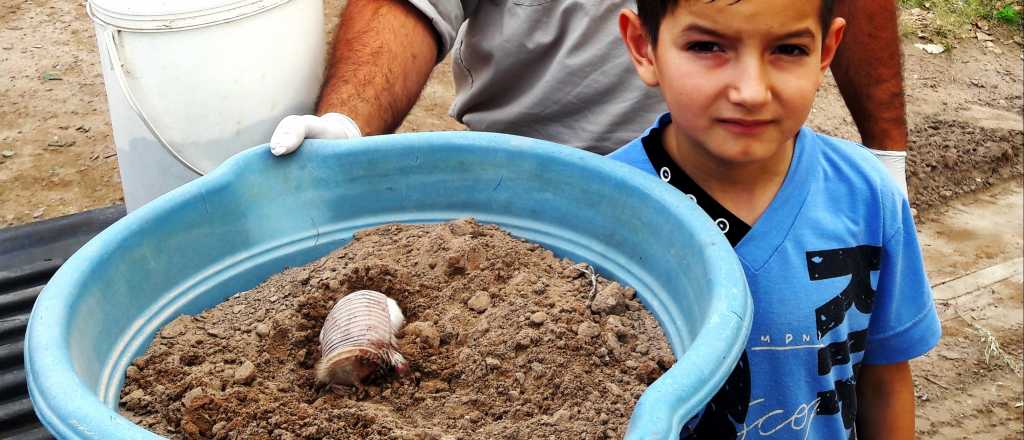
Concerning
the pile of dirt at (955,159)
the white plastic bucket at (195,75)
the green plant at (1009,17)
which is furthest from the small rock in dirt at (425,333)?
the green plant at (1009,17)

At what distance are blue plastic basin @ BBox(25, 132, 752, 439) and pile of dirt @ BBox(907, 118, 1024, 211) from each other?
2361 millimetres

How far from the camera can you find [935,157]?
136 inches

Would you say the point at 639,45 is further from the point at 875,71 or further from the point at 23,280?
the point at 23,280

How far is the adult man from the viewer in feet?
6.07

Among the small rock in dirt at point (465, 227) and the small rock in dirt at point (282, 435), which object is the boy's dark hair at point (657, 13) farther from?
the small rock in dirt at point (282, 435)

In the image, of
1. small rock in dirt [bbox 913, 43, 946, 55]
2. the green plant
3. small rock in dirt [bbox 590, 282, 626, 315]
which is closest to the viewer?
small rock in dirt [bbox 590, 282, 626, 315]

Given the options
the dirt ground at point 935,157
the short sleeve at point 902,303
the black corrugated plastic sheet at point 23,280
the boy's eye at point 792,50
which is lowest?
the dirt ground at point 935,157

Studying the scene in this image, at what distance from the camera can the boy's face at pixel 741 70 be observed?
1.22 metres

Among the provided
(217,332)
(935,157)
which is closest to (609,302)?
(217,332)

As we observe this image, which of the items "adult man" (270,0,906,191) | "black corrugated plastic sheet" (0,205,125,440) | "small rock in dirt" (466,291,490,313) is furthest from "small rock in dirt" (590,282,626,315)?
"black corrugated plastic sheet" (0,205,125,440)

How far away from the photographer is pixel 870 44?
6.62 feet

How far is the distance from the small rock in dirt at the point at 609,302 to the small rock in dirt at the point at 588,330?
0.13ft

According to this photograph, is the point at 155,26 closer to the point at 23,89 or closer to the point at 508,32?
the point at 508,32

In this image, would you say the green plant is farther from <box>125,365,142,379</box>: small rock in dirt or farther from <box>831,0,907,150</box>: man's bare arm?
<box>125,365,142,379</box>: small rock in dirt
